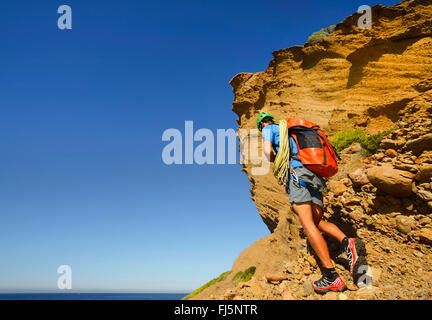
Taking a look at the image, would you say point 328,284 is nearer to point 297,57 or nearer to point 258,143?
point 258,143

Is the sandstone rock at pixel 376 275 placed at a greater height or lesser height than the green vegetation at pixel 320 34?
lesser

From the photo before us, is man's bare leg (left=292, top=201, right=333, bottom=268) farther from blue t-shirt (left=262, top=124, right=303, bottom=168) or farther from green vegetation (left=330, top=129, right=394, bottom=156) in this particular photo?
green vegetation (left=330, top=129, right=394, bottom=156)

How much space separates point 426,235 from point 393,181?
3.23ft

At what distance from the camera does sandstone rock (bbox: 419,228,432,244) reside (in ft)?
12.6

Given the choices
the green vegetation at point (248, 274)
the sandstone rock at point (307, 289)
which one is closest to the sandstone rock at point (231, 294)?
the sandstone rock at point (307, 289)

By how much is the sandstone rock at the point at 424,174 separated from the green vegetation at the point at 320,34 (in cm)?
850

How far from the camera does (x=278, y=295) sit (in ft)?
13.6

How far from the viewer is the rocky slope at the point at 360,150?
4.07 metres

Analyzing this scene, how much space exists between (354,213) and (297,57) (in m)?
8.97

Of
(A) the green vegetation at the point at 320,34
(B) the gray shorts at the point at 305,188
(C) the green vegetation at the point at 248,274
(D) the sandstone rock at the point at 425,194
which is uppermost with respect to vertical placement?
(A) the green vegetation at the point at 320,34

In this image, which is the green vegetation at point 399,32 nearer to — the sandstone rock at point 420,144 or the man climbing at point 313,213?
the sandstone rock at point 420,144

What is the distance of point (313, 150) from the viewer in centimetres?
404

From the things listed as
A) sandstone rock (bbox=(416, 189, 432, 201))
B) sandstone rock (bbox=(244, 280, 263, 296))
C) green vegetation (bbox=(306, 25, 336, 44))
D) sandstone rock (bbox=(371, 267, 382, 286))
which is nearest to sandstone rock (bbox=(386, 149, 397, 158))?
sandstone rock (bbox=(416, 189, 432, 201))
